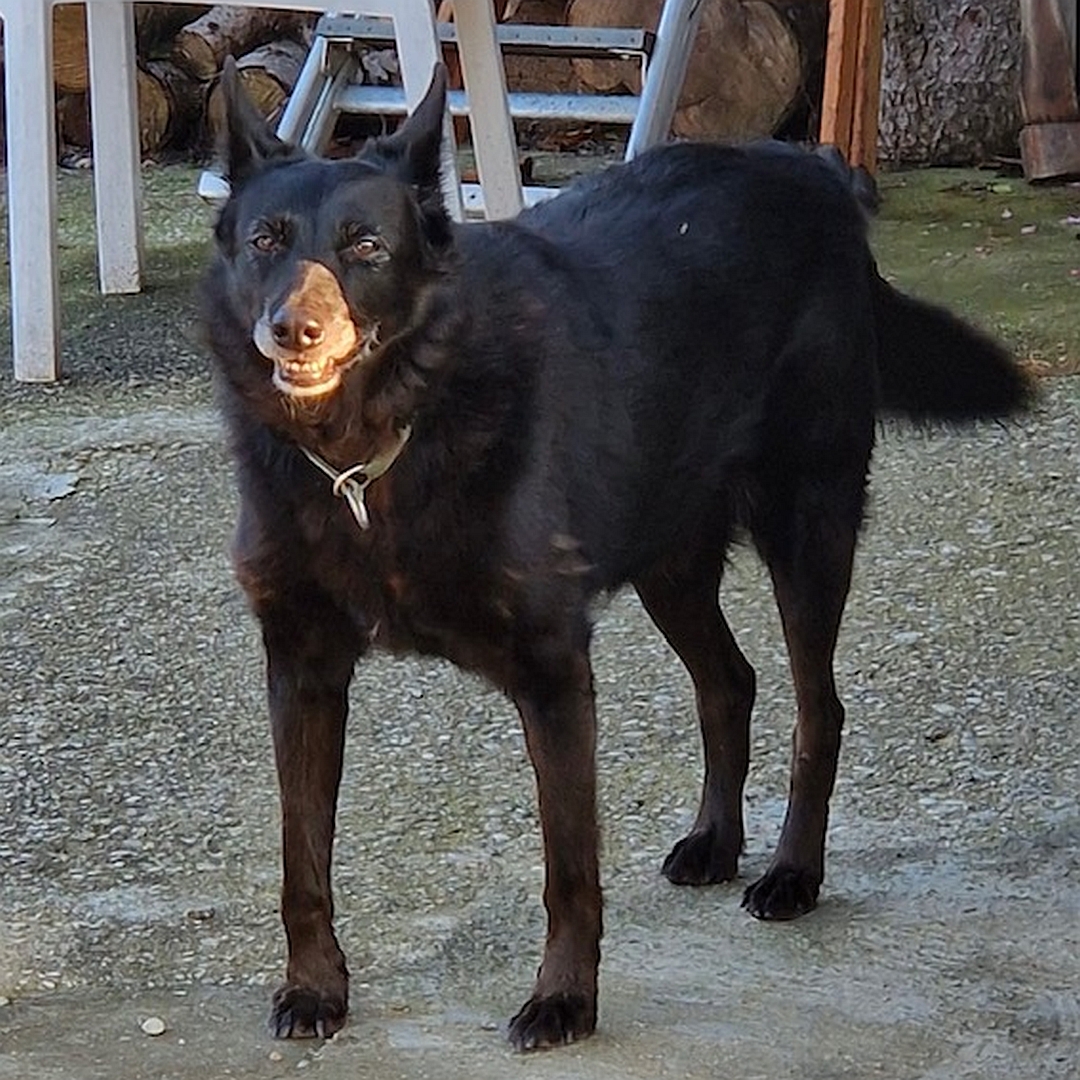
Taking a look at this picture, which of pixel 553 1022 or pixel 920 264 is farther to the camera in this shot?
pixel 920 264

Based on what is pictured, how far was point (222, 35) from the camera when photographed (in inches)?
336

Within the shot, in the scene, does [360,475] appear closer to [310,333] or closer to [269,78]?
[310,333]

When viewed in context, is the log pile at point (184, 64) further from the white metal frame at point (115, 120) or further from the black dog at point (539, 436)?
the black dog at point (539, 436)

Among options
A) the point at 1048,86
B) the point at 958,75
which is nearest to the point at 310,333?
the point at 1048,86

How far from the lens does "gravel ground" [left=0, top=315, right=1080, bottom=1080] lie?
2.68 metres

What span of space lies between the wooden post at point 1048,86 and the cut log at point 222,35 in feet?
8.87

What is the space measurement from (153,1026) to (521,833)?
69 cm

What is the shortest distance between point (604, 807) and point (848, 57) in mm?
3905

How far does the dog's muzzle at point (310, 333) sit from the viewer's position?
2375 millimetres

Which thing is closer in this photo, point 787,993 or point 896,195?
point 787,993

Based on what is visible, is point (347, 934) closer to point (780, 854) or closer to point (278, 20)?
point (780, 854)

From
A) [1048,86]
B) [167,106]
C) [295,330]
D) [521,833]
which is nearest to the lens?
[295,330]

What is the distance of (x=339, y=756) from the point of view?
2.77 metres

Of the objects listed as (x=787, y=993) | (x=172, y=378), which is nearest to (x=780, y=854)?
(x=787, y=993)
